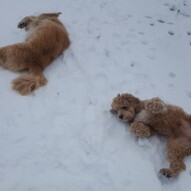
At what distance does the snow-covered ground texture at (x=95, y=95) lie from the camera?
10.3 ft

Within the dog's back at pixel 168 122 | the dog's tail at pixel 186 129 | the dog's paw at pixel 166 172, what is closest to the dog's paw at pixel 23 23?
the dog's back at pixel 168 122

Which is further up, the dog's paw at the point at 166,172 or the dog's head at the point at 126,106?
the dog's head at the point at 126,106

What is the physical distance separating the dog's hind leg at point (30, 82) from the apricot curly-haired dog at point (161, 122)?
863mm

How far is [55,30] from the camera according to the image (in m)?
4.39

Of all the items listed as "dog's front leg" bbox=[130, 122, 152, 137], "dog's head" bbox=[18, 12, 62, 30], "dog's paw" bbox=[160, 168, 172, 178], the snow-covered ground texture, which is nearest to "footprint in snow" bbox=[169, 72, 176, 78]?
the snow-covered ground texture

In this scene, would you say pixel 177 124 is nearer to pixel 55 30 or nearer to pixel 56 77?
pixel 56 77

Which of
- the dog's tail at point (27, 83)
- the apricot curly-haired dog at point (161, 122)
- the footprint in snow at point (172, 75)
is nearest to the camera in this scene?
the apricot curly-haired dog at point (161, 122)

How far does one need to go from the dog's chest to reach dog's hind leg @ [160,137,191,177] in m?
0.30

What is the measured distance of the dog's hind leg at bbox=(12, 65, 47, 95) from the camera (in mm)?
3764

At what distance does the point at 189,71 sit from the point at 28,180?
2.41 meters

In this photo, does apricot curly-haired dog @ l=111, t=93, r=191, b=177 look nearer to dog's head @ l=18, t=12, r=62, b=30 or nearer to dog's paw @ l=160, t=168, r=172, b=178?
dog's paw @ l=160, t=168, r=172, b=178

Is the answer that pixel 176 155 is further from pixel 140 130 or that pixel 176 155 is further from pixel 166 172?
pixel 140 130

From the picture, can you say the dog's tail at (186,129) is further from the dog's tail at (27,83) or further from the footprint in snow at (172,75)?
the dog's tail at (27,83)

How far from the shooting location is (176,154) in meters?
3.28
